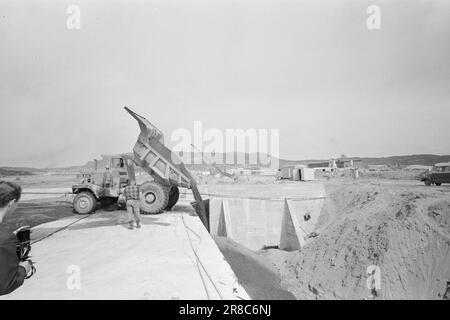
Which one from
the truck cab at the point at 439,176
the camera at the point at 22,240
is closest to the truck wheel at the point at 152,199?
the camera at the point at 22,240

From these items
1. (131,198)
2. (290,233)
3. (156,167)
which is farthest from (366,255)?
(131,198)

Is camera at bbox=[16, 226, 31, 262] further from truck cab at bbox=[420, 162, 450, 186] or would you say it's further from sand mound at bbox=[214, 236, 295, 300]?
truck cab at bbox=[420, 162, 450, 186]

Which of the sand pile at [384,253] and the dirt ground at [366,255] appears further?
the sand pile at [384,253]

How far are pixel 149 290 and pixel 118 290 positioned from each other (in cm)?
40

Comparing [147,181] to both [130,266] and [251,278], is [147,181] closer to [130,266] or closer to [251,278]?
[251,278]

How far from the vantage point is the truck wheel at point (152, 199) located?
8.65 m

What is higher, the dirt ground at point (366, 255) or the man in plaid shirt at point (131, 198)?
the man in plaid shirt at point (131, 198)

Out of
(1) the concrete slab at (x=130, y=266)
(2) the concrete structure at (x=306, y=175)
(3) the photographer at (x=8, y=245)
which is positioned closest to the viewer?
(3) the photographer at (x=8, y=245)

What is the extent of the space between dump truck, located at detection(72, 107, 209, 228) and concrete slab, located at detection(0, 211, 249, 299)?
2.09m

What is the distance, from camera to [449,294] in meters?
8.26

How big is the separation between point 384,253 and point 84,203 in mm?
12893

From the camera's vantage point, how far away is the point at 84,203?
9102 millimetres

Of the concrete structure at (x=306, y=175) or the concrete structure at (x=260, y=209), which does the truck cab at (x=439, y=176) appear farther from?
the concrete structure at (x=260, y=209)

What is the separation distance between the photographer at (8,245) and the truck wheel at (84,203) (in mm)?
7031
